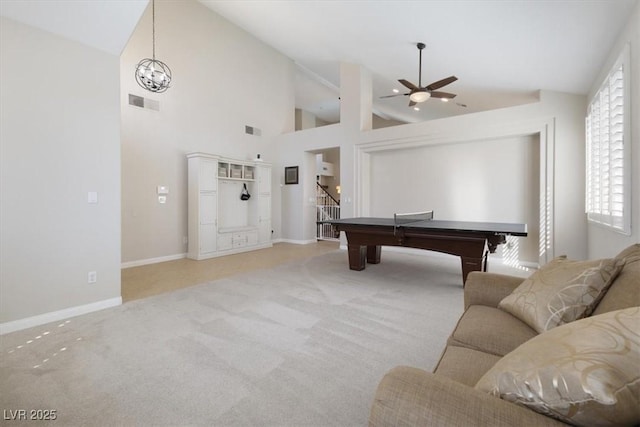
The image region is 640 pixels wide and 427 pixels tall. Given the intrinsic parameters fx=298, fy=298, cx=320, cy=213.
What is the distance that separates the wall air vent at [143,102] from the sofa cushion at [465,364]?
6627 mm

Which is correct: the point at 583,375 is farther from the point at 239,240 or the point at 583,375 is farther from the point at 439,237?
the point at 239,240

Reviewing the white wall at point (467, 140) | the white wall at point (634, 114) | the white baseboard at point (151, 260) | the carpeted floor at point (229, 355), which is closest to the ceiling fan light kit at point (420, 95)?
the white wall at point (467, 140)

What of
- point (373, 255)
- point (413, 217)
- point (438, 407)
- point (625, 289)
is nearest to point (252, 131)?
point (373, 255)

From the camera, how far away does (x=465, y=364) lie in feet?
4.14

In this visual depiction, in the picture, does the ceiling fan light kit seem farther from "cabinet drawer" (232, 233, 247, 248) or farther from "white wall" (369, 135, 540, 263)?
"cabinet drawer" (232, 233, 247, 248)

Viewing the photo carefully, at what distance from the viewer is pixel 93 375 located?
82.0 inches

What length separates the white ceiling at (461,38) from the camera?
3.26 m

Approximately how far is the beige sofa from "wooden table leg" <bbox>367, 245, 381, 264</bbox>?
3.46 meters

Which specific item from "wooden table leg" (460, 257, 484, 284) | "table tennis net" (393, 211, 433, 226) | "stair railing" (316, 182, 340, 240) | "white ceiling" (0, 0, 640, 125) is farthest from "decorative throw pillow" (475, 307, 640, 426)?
"stair railing" (316, 182, 340, 240)

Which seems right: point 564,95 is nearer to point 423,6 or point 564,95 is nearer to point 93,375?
point 423,6

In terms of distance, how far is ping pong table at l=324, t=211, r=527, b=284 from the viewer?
12.5ft

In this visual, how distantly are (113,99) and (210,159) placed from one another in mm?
3075

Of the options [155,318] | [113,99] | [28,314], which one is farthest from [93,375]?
[113,99]

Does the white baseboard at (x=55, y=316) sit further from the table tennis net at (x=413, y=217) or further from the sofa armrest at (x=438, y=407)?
the table tennis net at (x=413, y=217)
